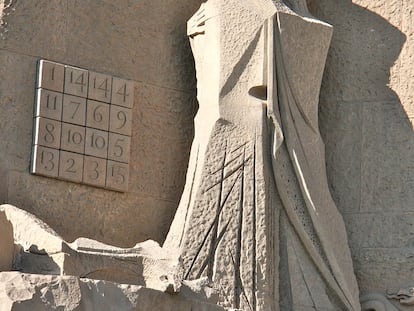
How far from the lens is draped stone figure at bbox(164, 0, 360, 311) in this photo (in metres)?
9.92

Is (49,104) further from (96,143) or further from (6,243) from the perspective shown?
(6,243)

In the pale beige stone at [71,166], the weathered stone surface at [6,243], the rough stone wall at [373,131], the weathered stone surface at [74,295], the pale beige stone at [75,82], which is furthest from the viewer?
the rough stone wall at [373,131]

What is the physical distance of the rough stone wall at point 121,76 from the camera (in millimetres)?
9844

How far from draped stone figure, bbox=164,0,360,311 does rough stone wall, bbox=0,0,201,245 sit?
0.25 meters

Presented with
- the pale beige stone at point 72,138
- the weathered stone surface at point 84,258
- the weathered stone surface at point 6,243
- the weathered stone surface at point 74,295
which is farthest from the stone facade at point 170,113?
the weathered stone surface at point 74,295

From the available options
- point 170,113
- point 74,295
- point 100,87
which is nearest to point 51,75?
point 100,87

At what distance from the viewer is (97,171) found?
10055mm

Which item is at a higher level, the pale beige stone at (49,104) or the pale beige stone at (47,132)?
the pale beige stone at (49,104)

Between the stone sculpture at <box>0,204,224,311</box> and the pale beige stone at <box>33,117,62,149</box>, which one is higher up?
the pale beige stone at <box>33,117,62,149</box>

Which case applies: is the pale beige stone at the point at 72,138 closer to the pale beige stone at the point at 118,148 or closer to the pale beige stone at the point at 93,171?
the pale beige stone at the point at 93,171

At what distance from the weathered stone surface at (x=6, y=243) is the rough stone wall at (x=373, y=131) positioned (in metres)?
2.68

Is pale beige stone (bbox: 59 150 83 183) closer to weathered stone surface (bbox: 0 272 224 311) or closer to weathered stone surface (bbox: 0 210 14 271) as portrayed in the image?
weathered stone surface (bbox: 0 210 14 271)

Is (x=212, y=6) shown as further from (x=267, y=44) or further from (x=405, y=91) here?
(x=405, y=91)

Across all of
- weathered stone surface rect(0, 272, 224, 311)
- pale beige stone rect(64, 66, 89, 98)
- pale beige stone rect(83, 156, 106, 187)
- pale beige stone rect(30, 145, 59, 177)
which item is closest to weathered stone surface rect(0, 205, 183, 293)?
weathered stone surface rect(0, 272, 224, 311)
